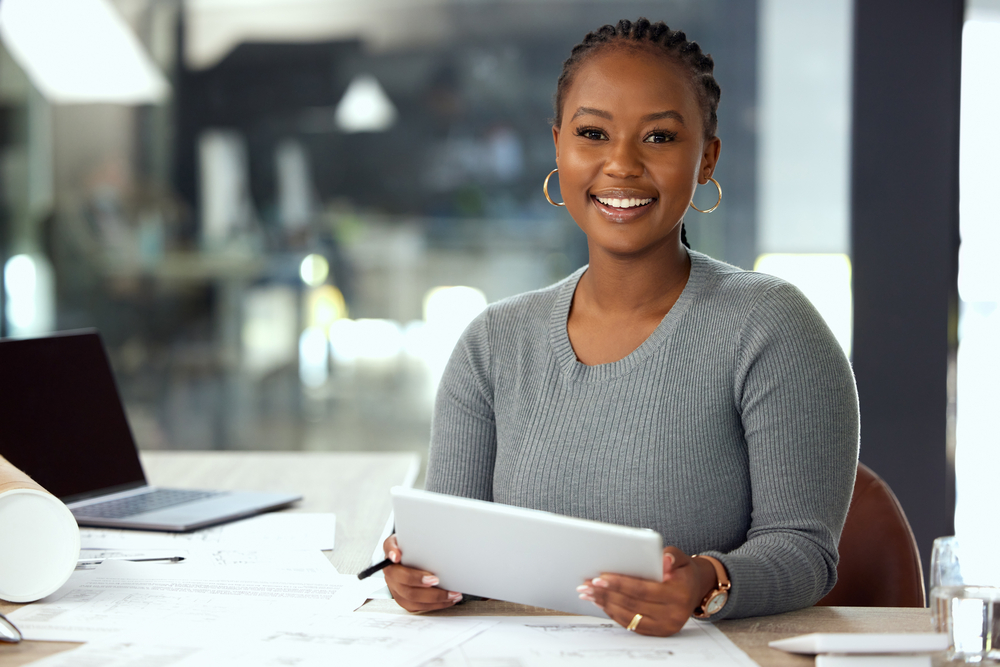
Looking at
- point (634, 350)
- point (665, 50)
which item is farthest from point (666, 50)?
point (634, 350)

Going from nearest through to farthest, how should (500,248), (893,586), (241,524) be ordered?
(893,586)
(241,524)
(500,248)

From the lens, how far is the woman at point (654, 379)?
4.14 ft

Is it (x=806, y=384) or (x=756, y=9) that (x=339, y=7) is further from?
(x=806, y=384)

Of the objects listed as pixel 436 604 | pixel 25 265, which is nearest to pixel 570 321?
pixel 436 604

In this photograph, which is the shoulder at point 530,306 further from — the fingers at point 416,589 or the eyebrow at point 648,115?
the fingers at point 416,589

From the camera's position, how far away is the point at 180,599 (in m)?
1.21

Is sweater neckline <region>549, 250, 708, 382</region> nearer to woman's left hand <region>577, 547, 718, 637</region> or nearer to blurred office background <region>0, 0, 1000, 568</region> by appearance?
woman's left hand <region>577, 547, 718, 637</region>

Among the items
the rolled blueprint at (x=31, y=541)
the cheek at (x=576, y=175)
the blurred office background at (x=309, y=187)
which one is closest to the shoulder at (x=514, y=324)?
the cheek at (x=576, y=175)

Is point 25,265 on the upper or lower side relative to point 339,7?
lower

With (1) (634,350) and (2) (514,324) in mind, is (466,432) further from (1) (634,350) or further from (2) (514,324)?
(1) (634,350)

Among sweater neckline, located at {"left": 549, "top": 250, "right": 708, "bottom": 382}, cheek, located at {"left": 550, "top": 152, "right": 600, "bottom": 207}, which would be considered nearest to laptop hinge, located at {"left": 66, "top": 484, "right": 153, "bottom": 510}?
sweater neckline, located at {"left": 549, "top": 250, "right": 708, "bottom": 382}

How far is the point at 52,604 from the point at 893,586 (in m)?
1.21

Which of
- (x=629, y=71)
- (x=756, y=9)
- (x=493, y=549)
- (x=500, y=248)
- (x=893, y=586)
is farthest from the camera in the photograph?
(x=500, y=248)

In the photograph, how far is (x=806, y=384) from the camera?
1273 millimetres
